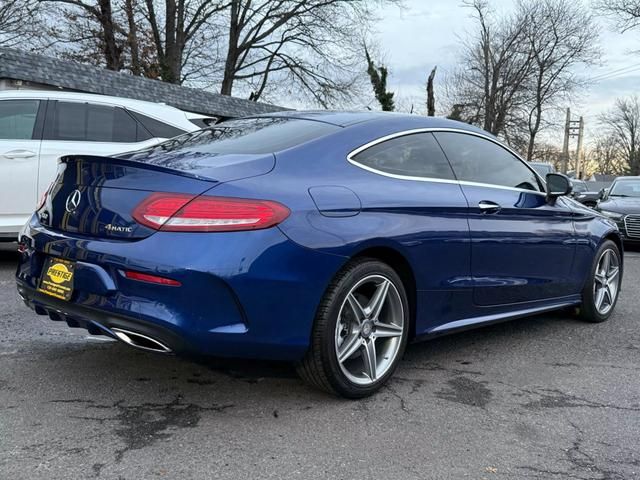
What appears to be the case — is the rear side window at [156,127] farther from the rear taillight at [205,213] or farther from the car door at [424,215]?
the rear taillight at [205,213]

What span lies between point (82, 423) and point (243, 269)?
1.01 m

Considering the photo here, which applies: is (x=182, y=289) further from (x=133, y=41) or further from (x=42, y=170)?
(x=133, y=41)

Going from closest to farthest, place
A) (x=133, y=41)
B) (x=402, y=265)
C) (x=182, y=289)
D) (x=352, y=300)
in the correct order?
(x=182, y=289) → (x=352, y=300) → (x=402, y=265) → (x=133, y=41)

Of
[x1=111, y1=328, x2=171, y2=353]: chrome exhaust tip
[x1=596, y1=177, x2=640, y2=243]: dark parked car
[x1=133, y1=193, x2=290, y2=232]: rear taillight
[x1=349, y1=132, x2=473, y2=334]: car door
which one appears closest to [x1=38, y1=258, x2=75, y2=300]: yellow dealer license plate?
[x1=111, y1=328, x2=171, y2=353]: chrome exhaust tip

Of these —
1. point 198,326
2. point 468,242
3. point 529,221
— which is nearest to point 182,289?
point 198,326

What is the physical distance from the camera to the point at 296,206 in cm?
286

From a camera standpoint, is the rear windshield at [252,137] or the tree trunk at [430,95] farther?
the tree trunk at [430,95]

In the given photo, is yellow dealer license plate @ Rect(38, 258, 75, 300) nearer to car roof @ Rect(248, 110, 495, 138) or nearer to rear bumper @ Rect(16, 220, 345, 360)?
rear bumper @ Rect(16, 220, 345, 360)

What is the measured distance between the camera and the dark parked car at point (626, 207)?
11.0 metres

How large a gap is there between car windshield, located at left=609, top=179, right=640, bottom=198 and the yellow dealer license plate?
11.9 metres

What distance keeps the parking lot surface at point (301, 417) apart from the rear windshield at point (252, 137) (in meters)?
1.24

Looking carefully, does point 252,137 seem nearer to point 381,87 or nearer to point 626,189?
point 626,189

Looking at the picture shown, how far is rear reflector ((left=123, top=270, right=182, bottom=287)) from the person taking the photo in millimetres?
2641

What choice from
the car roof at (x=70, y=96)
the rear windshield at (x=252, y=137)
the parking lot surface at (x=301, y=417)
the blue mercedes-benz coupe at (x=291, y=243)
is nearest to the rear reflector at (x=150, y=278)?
the blue mercedes-benz coupe at (x=291, y=243)
